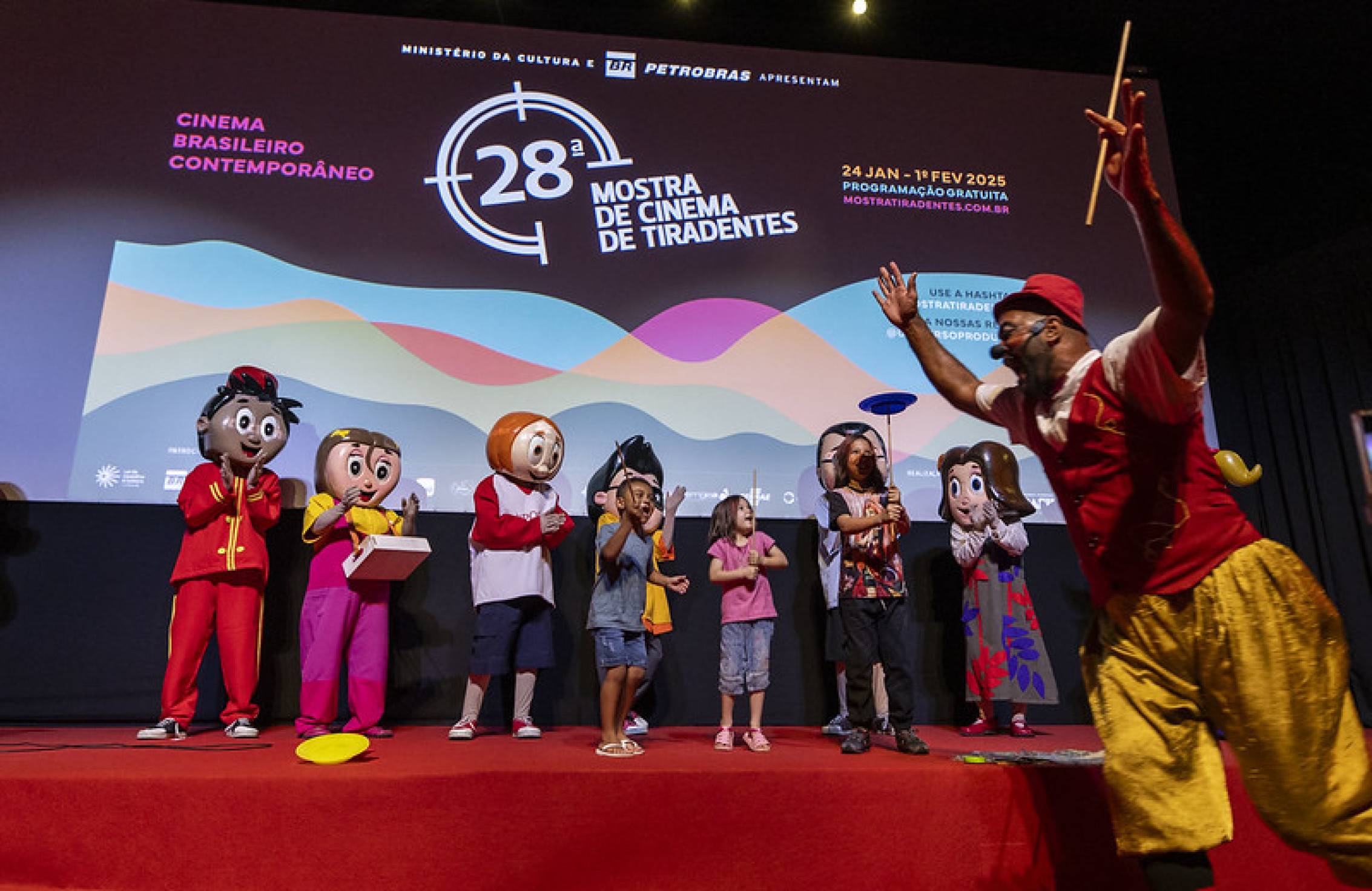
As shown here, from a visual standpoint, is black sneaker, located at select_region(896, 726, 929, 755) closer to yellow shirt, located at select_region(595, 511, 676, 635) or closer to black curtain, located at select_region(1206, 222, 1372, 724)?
yellow shirt, located at select_region(595, 511, 676, 635)

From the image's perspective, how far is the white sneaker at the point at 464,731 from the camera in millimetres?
3547

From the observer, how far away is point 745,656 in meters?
3.73

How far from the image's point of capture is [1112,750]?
1.90 metres

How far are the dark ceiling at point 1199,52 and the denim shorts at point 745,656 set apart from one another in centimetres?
403

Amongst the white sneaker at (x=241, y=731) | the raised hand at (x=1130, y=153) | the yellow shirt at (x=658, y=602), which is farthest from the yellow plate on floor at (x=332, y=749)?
the raised hand at (x=1130, y=153)

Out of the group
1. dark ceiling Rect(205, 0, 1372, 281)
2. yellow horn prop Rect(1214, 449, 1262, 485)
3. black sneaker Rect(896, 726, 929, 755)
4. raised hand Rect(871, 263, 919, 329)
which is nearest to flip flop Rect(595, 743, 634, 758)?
black sneaker Rect(896, 726, 929, 755)

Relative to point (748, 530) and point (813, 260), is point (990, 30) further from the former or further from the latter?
point (748, 530)

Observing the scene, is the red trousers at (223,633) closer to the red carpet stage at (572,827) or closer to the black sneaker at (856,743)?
the red carpet stage at (572,827)

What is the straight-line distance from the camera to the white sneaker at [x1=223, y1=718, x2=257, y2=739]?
11.5 ft

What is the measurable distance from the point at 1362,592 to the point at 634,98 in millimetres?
5759

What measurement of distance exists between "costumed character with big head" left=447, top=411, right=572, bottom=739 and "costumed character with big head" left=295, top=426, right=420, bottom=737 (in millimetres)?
384

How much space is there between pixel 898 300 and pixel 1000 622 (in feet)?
7.89

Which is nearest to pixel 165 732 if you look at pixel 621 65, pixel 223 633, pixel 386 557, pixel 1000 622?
pixel 223 633

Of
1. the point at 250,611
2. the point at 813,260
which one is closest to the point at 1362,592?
the point at 813,260
